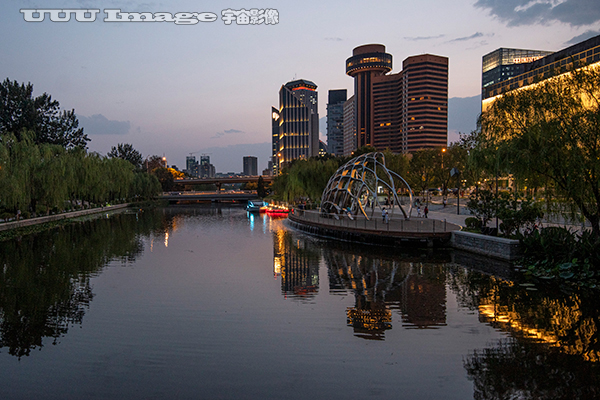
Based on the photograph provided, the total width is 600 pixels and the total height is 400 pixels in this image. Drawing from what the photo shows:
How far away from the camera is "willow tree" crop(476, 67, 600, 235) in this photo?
16891 mm

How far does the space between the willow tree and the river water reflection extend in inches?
212

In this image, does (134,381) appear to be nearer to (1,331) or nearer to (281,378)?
(281,378)

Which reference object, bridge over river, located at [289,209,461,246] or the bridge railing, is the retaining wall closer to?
bridge over river, located at [289,209,461,246]

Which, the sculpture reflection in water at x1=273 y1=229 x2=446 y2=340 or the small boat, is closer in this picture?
the sculpture reflection in water at x1=273 y1=229 x2=446 y2=340

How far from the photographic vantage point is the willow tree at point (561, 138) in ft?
55.4

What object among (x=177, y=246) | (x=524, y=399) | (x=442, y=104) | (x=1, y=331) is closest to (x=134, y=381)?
(x=1, y=331)

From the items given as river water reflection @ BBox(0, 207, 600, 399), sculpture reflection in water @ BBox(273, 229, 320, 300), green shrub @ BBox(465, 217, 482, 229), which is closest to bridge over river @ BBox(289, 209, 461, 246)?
green shrub @ BBox(465, 217, 482, 229)

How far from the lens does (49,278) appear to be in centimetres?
1788

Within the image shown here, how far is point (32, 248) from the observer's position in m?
25.9

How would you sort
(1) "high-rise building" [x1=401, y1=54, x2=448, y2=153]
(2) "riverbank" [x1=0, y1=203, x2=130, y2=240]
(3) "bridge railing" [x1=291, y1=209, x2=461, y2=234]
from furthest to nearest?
(1) "high-rise building" [x1=401, y1=54, x2=448, y2=153] → (2) "riverbank" [x1=0, y1=203, x2=130, y2=240] → (3) "bridge railing" [x1=291, y1=209, x2=461, y2=234]

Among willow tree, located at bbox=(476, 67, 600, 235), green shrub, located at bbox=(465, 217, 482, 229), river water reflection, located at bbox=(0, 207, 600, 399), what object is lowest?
river water reflection, located at bbox=(0, 207, 600, 399)

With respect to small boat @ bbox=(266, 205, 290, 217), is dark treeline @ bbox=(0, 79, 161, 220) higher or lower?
higher

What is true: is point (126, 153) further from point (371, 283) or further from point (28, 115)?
point (371, 283)

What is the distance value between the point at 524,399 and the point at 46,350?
36.5 feet
